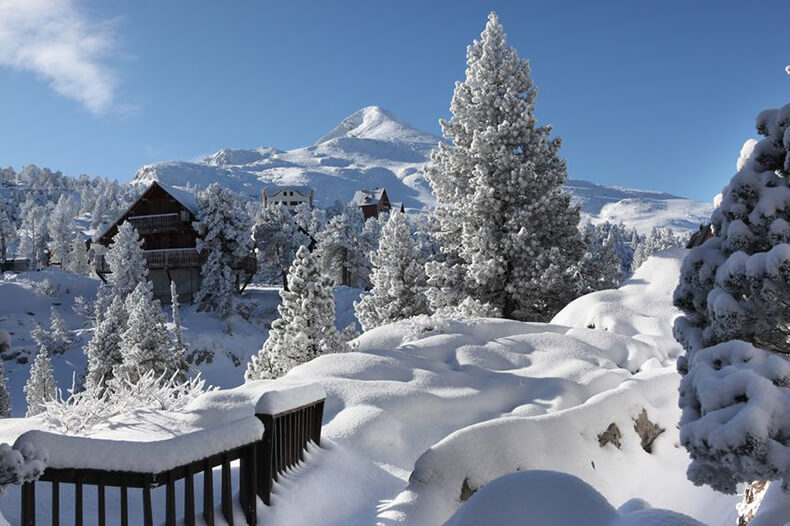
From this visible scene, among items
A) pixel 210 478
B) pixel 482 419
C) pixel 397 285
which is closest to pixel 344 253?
pixel 397 285

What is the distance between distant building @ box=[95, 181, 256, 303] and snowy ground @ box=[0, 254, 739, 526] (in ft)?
108

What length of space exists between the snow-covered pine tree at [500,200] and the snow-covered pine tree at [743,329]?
14408 millimetres

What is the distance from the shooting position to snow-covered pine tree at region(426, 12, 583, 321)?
1952 centimetres

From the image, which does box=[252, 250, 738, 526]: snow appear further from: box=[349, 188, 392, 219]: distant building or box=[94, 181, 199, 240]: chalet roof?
box=[349, 188, 392, 219]: distant building

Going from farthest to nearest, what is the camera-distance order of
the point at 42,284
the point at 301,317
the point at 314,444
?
the point at 42,284 < the point at 301,317 < the point at 314,444

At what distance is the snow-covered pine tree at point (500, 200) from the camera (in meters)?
19.5

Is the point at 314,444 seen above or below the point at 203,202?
below

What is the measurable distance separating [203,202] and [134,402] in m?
35.7

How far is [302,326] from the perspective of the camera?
15.3 metres

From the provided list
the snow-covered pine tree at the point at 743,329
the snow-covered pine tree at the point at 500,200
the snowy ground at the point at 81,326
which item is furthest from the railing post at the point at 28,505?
the snowy ground at the point at 81,326

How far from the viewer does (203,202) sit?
139 ft

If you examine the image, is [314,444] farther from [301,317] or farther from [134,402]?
[301,317]

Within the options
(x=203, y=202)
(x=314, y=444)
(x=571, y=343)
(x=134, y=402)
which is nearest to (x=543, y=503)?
(x=314, y=444)

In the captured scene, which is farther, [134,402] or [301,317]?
[301,317]
